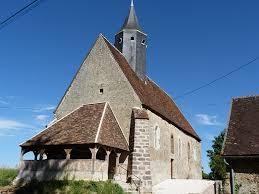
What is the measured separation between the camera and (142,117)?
19.0m

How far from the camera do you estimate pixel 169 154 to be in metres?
23.1

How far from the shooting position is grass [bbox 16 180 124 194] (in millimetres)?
14833

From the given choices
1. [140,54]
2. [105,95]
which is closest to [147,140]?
[105,95]

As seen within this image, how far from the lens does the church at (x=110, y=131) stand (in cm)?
1712

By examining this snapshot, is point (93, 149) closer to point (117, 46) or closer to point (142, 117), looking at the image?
point (142, 117)

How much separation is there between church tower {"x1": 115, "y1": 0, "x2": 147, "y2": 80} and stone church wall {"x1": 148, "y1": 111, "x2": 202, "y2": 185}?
15.5ft

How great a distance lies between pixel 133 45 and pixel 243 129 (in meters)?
10.7

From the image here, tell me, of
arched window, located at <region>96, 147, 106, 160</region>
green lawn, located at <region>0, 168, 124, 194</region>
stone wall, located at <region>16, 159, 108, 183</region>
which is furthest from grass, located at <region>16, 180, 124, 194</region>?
arched window, located at <region>96, 147, 106, 160</region>

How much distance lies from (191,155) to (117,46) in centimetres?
1109

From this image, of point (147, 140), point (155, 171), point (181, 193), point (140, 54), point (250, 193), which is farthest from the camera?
point (140, 54)

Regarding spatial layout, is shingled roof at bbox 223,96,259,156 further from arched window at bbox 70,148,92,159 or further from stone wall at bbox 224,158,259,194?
arched window at bbox 70,148,92,159

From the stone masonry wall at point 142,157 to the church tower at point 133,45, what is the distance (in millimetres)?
6611

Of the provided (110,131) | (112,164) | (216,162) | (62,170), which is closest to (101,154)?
(112,164)

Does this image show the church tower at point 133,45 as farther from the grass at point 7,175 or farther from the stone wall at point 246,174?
the grass at point 7,175
